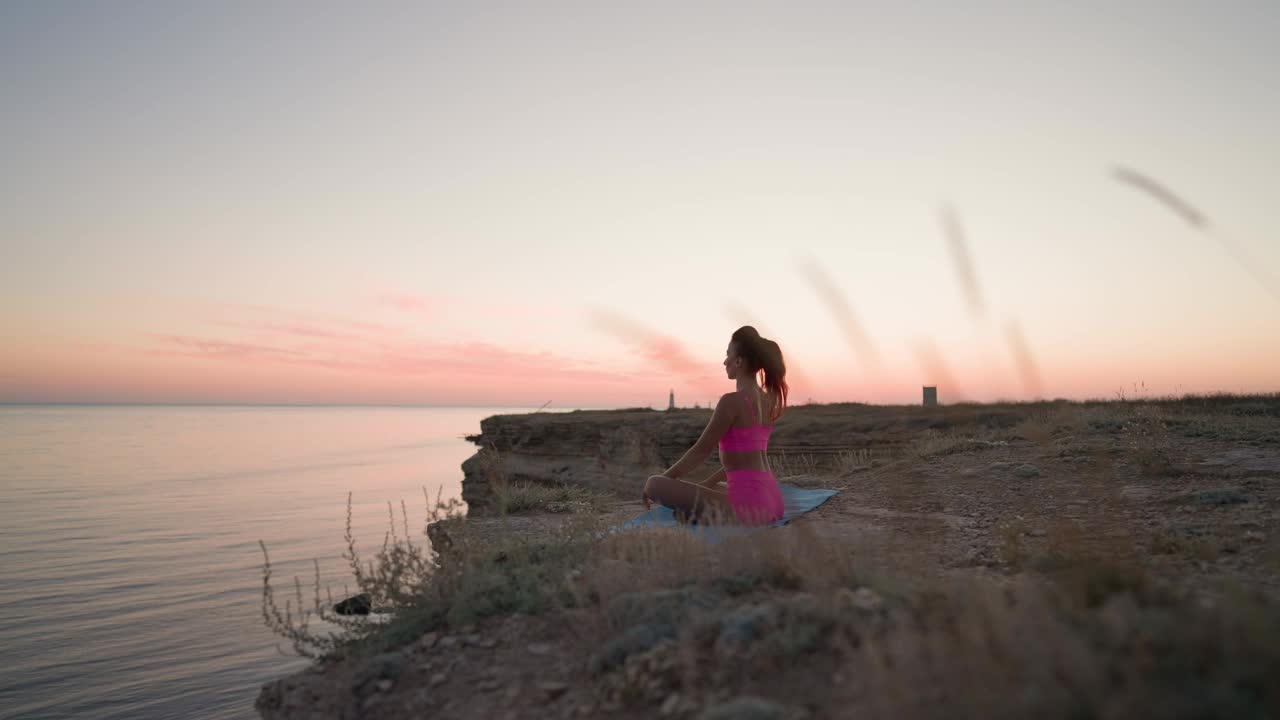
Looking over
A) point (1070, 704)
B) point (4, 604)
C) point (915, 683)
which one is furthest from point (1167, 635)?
point (4, 604)

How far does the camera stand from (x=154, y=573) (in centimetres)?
1191

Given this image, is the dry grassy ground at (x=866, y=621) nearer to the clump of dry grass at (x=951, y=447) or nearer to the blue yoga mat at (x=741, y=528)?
the blue yoga mat at (x=741, y=528)

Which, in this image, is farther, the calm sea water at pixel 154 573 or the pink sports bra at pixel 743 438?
the calm sea water at pixel 154 573

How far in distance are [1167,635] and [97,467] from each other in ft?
123

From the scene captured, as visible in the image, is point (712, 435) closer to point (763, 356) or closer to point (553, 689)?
point (763, 356)

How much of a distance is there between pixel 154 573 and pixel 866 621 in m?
13.0

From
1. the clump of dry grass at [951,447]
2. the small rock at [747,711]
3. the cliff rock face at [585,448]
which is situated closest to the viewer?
the small rock at [747,711]

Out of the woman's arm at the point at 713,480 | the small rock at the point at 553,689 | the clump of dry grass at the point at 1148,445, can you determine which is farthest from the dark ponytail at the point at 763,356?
the clump of dry grass at the point at 1148,445

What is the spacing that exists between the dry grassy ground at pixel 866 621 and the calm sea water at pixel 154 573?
0.98 meters

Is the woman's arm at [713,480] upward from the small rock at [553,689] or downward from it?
upward

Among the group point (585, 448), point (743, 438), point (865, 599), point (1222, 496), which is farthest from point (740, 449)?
point (585, 448)

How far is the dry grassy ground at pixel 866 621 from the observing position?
2.29m

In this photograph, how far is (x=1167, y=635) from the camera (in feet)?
7.84

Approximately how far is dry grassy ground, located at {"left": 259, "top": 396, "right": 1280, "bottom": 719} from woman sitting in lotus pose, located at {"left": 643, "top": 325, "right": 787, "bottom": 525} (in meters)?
0.90
